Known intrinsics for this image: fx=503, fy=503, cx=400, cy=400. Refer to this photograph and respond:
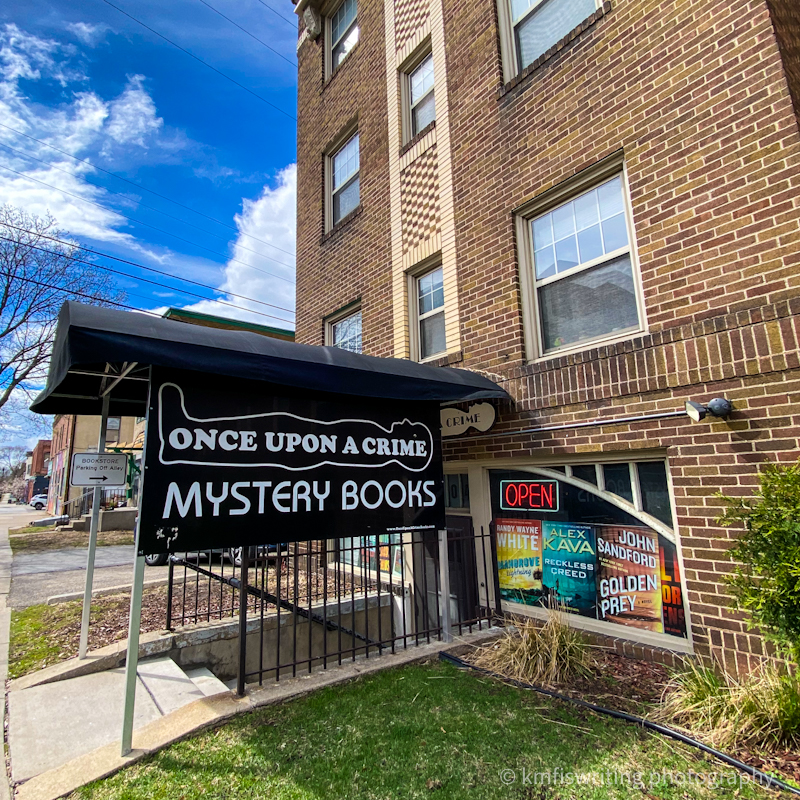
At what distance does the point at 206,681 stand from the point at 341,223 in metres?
7.61

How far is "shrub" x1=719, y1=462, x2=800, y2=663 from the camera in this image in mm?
2941

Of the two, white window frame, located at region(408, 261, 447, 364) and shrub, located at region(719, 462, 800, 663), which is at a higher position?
white window frame, located at region(408, 261, 447, 364)

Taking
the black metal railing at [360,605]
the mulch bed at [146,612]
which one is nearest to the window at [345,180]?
the black metal railing at [360,605]

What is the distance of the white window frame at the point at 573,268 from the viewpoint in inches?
193

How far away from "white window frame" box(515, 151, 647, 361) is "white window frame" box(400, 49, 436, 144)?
3320mm

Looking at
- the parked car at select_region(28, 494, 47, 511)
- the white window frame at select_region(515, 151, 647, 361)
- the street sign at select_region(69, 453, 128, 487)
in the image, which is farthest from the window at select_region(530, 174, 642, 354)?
the parked car at select_region(28, 494, 47, 511)

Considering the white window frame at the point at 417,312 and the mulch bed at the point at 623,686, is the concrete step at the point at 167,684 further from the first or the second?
the white window frame at the point at 417,312

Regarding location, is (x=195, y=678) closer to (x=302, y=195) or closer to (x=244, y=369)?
(x=244, y=369)

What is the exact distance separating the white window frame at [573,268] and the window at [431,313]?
1.56 m

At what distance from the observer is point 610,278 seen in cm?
514

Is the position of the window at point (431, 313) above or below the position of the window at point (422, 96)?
below

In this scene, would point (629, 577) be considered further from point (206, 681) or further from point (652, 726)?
point (206, 681)

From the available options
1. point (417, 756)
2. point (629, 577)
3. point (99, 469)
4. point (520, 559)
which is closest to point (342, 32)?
point (99, 469)

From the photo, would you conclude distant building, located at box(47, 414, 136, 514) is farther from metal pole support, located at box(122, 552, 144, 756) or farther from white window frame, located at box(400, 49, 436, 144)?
metal pole support, located at box(122, 552, 144, 756)
